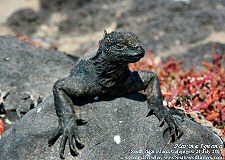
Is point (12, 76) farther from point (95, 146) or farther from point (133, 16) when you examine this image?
point (133, 16)

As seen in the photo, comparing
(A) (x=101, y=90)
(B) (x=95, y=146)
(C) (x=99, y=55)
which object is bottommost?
(B) (x=95, y=146)

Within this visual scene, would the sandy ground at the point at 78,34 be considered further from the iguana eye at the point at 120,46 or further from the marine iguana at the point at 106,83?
the iguana eye at the point at 120,46

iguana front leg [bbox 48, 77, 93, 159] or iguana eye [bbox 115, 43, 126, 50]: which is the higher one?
iguana eye [bbox 115, 43, 126, 50]

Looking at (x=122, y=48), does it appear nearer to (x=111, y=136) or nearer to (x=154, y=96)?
(x=154, y=96)

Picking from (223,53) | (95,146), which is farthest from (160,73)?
(95,146)

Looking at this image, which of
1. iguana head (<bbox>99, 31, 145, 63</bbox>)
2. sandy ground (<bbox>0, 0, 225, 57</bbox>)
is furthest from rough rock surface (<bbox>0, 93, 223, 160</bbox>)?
sandy ground (<bbox>0, 0, 225, 57</bbox>)

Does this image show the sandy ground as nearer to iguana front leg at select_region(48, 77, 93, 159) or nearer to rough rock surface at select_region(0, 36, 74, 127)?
rough rock surface at select_region(0, 36, 74, 127)
